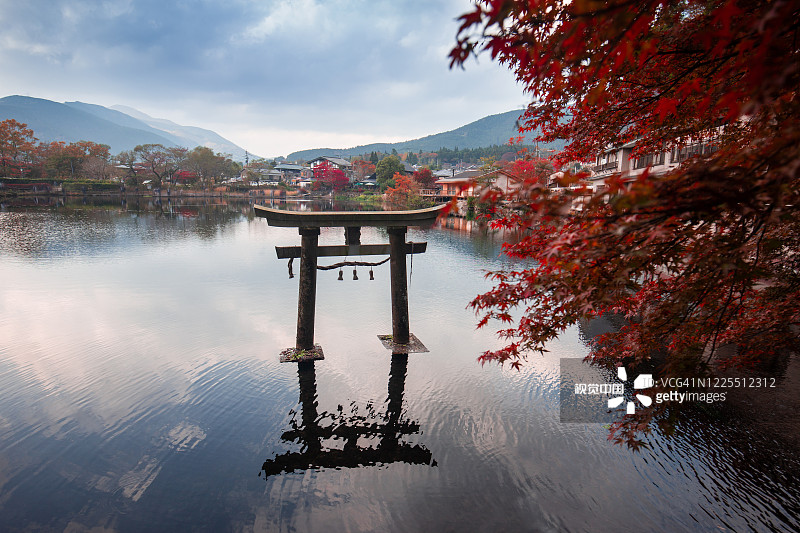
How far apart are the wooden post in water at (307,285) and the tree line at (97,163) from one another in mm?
75465

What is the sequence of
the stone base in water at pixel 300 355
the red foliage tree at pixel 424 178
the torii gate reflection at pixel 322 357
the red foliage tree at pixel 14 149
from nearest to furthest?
the torii gate reflection at pixel 322 357 < the stone base in water at pixel 300 355 < the red foliage tree at pixel 14 149 < the red foliage tree at pixel 424 178

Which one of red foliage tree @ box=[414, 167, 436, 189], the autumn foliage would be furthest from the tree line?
red foliage tree @ box=[414, 167, 436, 189]

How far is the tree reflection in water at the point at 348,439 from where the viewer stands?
5867 mm

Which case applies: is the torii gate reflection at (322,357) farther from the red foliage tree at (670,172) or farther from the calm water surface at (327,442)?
the red foliage tree at (670,172)

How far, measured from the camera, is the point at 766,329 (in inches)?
189

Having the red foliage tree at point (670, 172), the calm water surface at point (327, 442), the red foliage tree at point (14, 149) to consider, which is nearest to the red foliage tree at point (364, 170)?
the red foliage tree at point (14, 149)

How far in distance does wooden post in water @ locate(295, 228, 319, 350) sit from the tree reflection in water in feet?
5.04

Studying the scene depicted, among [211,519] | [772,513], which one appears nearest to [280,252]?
[211,519]

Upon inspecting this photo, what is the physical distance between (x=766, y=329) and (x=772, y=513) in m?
2.33

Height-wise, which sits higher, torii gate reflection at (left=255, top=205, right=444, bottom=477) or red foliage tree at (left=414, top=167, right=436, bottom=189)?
red foliage tree at (left=414, top=167, right=436, bottom=189)

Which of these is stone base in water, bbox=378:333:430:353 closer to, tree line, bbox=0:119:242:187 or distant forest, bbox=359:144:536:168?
tree line, bbox=0:119:242:187

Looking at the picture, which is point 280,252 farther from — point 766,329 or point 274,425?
point 766,329

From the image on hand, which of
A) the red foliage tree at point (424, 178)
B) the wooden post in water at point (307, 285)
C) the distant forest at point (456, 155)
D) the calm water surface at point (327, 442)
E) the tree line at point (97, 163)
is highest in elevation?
the distant forest at point (456, 155)

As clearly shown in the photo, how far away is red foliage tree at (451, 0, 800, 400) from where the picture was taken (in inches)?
70.2
